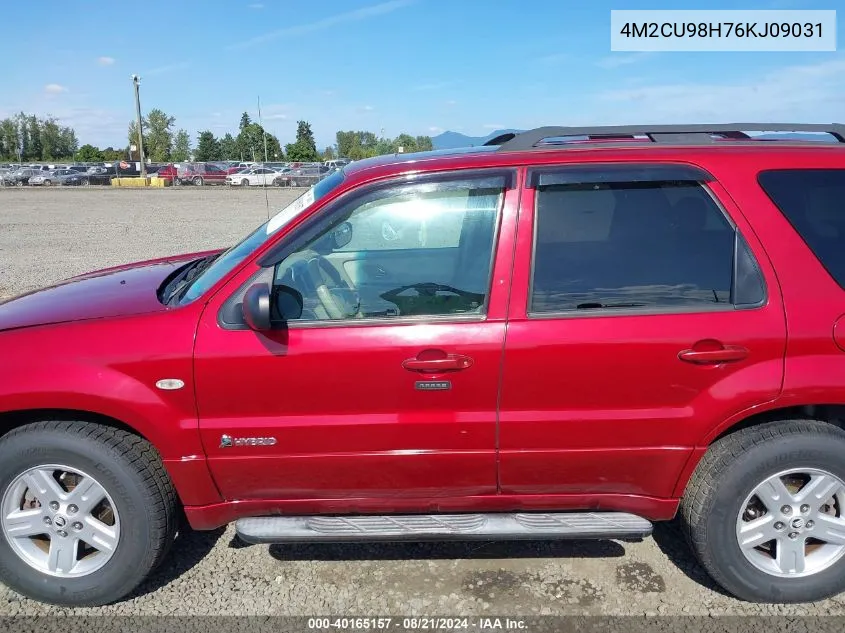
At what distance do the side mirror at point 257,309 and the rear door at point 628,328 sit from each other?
3.12ft

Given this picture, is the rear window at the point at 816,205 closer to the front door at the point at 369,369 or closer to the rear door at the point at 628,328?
the rear door at the point at 628,328

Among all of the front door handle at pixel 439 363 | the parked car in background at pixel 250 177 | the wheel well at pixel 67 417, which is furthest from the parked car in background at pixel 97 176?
the front door handle at pixel 439 363

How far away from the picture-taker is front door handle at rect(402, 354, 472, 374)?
8.61ft

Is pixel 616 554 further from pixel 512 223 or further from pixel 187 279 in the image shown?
pixel 187 279

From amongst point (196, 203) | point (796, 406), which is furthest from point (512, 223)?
point (196, 203)

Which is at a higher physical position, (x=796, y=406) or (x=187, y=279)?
(x=187, y=279)

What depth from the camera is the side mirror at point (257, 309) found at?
2.54 meters

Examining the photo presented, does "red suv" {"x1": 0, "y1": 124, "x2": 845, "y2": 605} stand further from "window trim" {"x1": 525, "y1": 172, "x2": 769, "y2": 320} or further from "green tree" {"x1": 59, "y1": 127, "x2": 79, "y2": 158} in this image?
"green tree" {"x1": 59, "y1": 127, "x2": 79, "y2": 158}

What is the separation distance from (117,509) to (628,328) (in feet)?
7.32

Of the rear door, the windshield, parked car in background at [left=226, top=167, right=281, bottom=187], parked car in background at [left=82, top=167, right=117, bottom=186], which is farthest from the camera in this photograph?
parked car in background at [left=82, top=167, right=117, bottom=186]

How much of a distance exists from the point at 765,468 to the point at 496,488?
1094mm

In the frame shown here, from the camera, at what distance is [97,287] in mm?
3385

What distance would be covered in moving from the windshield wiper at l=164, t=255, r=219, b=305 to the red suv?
15 cm

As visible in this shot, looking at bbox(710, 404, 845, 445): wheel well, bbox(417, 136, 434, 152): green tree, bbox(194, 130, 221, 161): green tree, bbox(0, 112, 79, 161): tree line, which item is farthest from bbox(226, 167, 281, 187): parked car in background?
bbox(0, 112, 79, 161): tree line
